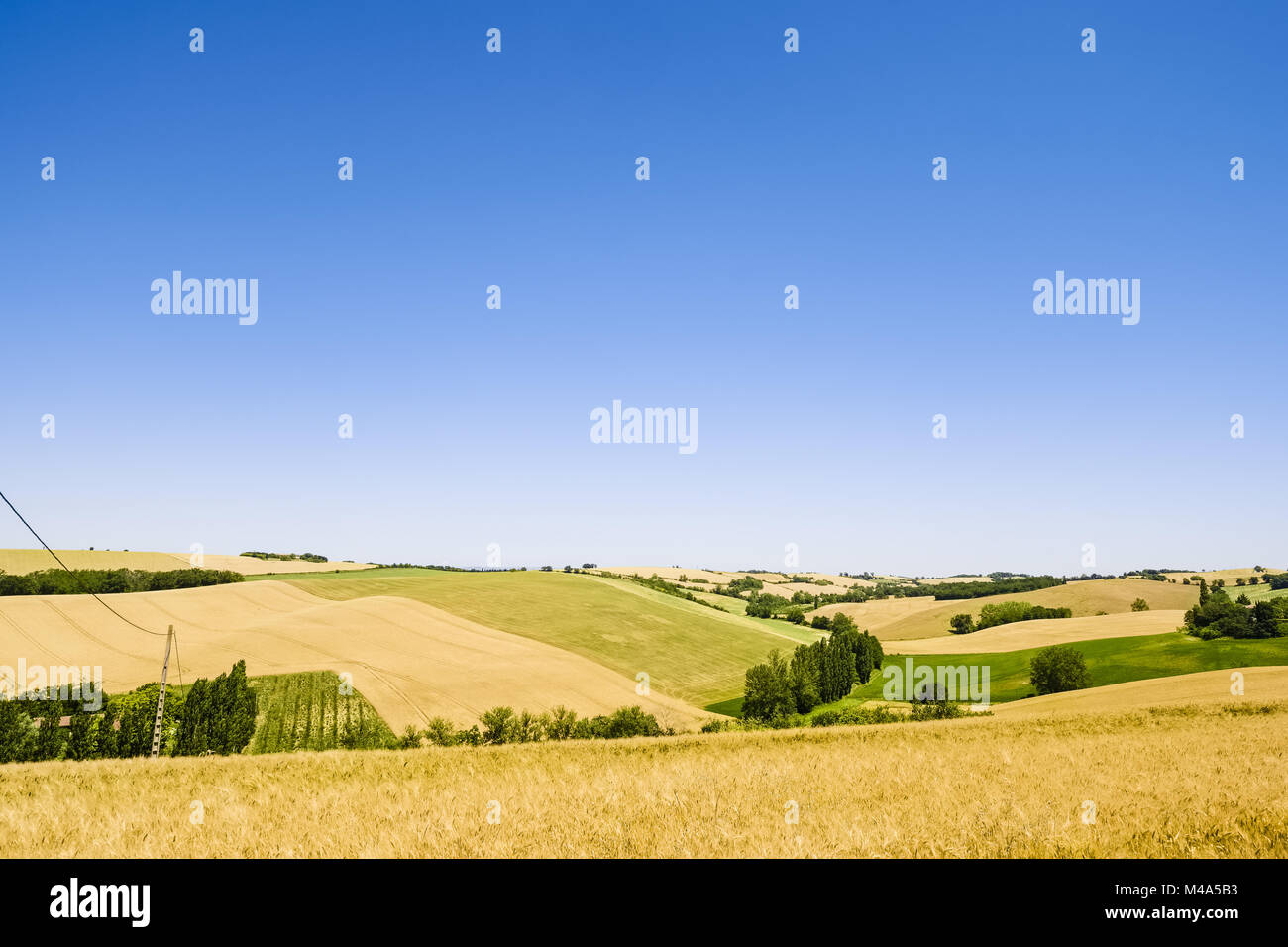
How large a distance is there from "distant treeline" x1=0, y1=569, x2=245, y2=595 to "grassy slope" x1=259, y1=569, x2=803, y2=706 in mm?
13607

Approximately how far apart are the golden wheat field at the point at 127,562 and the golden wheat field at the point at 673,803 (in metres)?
124

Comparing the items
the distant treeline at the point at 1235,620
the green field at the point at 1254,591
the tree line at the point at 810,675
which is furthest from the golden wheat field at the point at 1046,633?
the green field at the point at 1254,591

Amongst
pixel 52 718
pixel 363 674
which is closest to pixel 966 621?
pixel 363 674

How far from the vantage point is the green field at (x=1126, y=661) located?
79.1m

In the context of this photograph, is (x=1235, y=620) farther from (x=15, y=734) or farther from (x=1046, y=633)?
(x=15, y=734)

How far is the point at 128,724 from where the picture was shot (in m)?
57.3

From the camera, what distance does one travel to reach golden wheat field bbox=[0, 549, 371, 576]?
358ft

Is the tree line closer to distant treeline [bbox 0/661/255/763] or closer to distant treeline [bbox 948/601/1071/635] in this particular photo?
distant treeline [bbox 948/601/1071/635]

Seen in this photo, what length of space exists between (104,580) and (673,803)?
419ft

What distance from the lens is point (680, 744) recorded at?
17125mm

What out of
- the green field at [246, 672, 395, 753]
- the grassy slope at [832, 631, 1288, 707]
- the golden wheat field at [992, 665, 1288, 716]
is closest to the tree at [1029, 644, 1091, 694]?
the grassy slope at [832, 631, 1288, 707]

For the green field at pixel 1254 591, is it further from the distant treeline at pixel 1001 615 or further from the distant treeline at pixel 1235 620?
the distant treeline at pixel 1235 620
